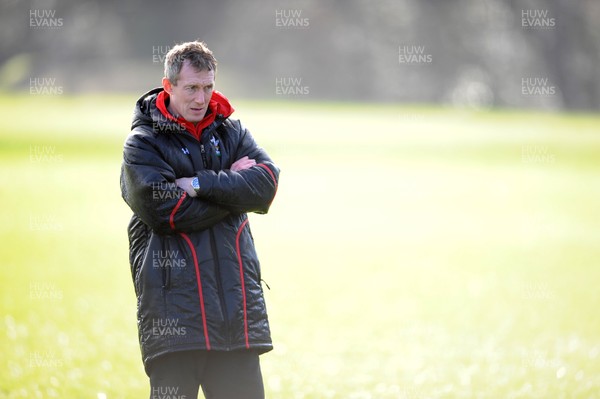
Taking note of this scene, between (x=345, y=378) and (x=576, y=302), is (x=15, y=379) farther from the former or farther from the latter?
(x=576, y=302)

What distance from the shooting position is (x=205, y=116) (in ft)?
14.2

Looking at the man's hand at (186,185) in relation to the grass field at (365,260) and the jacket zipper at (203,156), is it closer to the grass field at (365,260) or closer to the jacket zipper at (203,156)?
the jacket zipper at (203,156)

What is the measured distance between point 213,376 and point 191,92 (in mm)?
1204

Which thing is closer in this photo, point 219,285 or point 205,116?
point 219,285

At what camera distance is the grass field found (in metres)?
7.98

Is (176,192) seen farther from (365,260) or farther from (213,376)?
(365,260)

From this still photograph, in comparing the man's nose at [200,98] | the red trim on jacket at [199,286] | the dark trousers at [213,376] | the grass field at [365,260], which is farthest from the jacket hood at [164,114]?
the grass field at [365,260]

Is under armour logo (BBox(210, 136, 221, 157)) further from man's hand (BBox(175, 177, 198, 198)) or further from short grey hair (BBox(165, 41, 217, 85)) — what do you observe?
short grey hair (BBox(165, 41, 217, 85))

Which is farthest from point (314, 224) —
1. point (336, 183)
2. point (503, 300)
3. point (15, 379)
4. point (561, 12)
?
point (561, 12)

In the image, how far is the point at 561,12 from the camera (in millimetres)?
59062

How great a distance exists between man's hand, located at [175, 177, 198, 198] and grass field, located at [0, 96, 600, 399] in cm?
318

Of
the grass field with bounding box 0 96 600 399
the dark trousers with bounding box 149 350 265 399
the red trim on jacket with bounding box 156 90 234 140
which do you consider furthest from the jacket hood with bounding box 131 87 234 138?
the grass field with bounding box 0 96 600 399

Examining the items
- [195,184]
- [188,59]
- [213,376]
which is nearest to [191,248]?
[195,184]

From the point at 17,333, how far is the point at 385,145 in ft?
54.6
